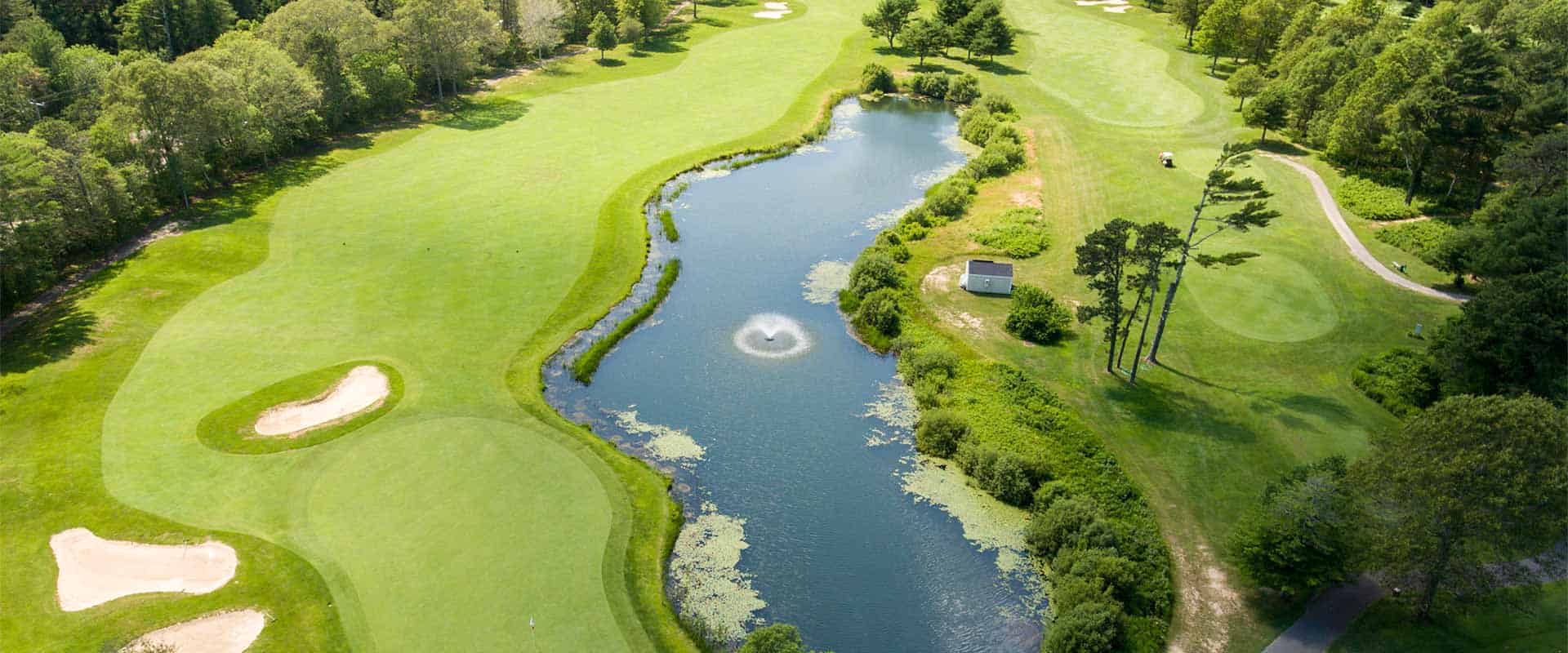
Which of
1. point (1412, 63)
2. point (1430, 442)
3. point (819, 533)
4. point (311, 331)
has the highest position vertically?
point (1412, 63)

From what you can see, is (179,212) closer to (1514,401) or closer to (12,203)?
(12,203)

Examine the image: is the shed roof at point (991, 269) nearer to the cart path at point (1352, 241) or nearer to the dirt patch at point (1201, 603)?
the dirt patch at point (1201, 603)

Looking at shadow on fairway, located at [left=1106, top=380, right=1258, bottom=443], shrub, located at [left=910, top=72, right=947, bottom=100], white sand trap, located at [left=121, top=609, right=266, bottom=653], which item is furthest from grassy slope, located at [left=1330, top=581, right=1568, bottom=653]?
shrub, located at [left=910, top=72, right=947, bottom=100]

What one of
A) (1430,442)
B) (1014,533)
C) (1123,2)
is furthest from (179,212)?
(1123,2)

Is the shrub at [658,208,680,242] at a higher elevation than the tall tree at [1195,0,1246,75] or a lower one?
lower

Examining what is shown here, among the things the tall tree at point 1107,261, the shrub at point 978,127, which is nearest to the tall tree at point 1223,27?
the shrub at point 978,127

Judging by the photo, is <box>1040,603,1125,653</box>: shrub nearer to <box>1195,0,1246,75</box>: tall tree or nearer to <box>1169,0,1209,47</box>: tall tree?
<box>1195,0,1246,75</box>: tall tree
